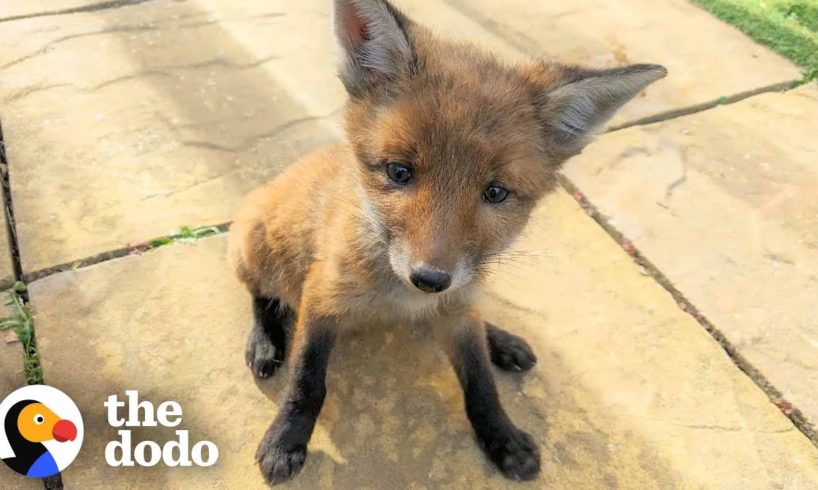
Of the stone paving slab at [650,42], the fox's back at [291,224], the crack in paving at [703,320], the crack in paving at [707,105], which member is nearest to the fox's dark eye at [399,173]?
the fox's back at [291,224]

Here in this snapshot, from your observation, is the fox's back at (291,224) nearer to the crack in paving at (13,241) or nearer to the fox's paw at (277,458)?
the fox's paw at (277,458)

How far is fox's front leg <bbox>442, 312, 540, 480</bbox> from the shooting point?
8.57 feet

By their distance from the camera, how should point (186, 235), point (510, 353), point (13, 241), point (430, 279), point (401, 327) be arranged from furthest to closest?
point (186, 235) → point (13, 241) → point (401, 327) → point (510, 353) → point (430, 279)

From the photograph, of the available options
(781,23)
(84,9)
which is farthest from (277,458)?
(781,23)

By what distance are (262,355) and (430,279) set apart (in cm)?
114

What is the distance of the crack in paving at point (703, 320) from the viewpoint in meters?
2.89

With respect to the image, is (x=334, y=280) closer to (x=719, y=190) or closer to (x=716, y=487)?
(x=716, y=487)

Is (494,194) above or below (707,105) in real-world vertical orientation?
above

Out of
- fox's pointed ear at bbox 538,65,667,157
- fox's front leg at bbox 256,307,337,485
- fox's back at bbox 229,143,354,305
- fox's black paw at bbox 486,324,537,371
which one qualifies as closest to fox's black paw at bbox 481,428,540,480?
fox's black paw at bbox 486,324,537,371

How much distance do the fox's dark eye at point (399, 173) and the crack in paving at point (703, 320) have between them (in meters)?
1.80

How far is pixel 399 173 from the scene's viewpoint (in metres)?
2.17

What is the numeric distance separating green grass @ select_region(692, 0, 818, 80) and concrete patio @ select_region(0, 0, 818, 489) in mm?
170

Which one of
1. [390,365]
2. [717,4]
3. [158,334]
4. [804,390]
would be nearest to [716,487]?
[804,390]

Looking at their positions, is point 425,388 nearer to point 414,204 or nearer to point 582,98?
point 414,204
